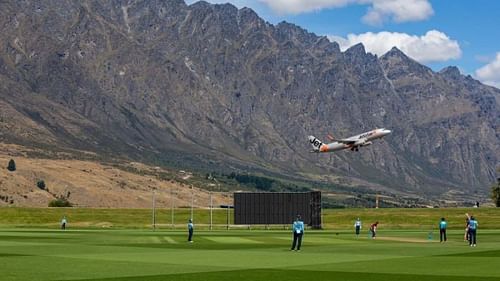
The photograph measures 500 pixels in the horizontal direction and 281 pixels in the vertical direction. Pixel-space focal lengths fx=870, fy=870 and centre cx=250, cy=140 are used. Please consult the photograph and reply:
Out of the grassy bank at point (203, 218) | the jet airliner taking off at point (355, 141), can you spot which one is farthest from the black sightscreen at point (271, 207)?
the jet airliner taking off at point (355, 141)

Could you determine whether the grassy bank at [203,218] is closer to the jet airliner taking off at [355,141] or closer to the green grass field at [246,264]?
the jet airliner taking off at [355,141]

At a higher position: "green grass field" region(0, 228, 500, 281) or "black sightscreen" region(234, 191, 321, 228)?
"black sightscreen" region(234, 191, 321, 228)

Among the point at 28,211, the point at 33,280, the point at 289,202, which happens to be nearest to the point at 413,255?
the point at 33,280

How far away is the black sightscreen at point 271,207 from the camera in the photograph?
155750mm

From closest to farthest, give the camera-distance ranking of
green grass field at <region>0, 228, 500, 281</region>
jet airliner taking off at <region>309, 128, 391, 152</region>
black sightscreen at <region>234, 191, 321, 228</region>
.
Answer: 1. green grass field at <region>0, 228, 500, 281</region>
2. black sightscreen at <region>234, 191, 321, 228</region>
3. jet airliner taking off at <region>309, 128, 391, 152</region>

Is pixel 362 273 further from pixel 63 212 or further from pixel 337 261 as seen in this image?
pixel 63 212

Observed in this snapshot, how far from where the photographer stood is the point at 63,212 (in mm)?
191000

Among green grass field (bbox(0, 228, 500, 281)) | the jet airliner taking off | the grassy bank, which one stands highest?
the jet airliner taking off

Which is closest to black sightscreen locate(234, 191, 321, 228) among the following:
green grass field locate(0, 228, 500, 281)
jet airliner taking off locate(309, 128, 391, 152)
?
jet airliner taking off locate(309, 128, 391, 152)

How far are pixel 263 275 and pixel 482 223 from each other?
4653 inches

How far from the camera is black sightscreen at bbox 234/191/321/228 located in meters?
156

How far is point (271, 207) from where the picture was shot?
15875 cm

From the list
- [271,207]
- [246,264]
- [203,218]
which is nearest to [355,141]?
[271,207]

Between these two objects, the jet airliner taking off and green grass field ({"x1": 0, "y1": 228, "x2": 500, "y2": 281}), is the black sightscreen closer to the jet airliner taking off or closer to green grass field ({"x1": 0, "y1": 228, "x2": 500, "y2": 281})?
the jet airliner taking off
